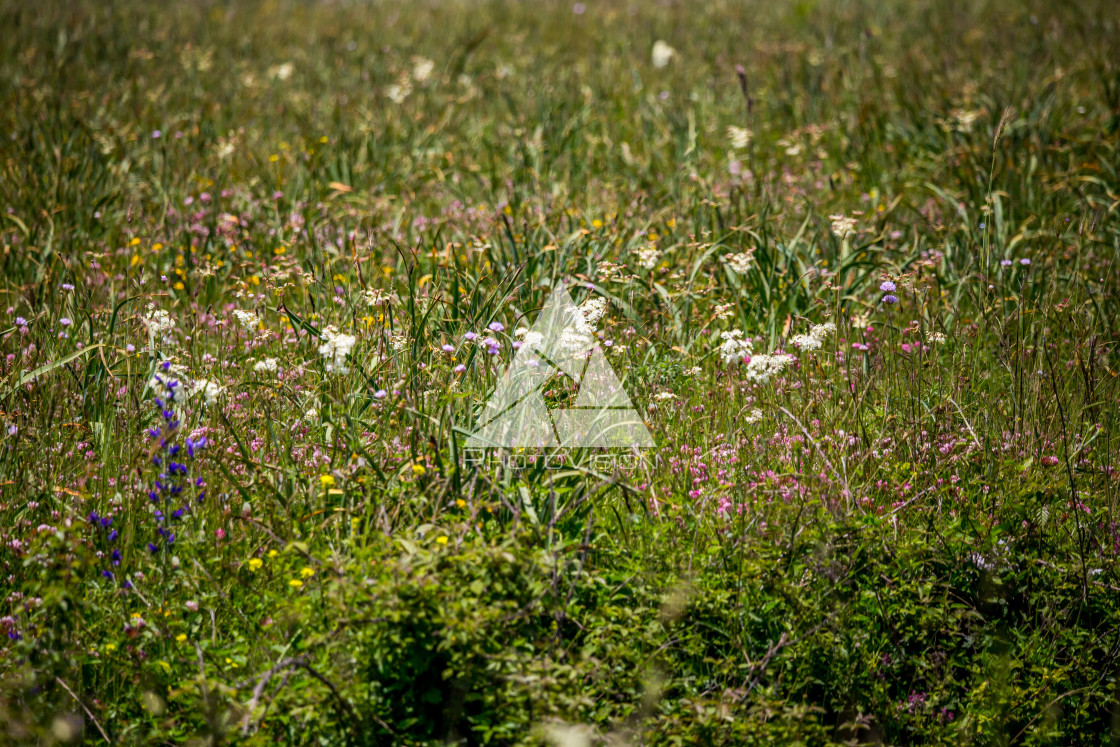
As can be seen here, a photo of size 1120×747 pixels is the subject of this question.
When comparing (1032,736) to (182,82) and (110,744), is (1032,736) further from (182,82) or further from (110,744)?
(182,82)

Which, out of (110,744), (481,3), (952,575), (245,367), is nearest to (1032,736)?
(952,575)

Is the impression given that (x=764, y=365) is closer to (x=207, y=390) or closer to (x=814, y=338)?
(x=814, y=338)

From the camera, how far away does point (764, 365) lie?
10.6ft

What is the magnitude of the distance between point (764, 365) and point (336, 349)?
1.61m

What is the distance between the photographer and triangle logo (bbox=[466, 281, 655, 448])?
3.02 meters

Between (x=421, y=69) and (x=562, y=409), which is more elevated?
(x=421, y=69)

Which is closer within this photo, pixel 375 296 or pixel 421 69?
pixel 375 296

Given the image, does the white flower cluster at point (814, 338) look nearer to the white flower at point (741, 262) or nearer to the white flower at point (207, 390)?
the white flower at point (741, 262)

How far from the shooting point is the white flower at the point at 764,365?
3.20 m

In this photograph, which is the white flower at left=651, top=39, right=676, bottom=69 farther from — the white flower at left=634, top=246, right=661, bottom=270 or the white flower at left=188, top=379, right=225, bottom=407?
the white flower at left=188, top=379, right=225, bottom=407

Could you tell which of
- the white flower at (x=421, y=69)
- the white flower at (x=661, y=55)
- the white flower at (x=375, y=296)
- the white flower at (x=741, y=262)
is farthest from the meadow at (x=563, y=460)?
the white flower at (x=661, y=55)

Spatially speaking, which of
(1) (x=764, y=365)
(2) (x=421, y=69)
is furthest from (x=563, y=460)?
(2) (x=421, y=69)

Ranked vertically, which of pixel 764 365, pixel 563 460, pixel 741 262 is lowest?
pixel 563 460

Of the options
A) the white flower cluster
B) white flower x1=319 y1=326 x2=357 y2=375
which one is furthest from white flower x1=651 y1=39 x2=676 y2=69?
white flower x1=319 y1=326 x2=357 y2=375
